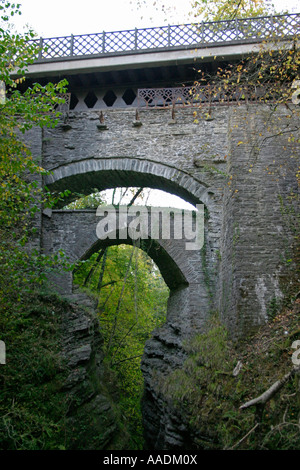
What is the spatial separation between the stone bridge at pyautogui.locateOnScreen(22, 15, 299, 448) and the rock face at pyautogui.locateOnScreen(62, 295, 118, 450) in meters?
0.86

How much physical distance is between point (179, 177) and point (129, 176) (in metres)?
1.32

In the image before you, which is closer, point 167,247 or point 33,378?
point 33,378

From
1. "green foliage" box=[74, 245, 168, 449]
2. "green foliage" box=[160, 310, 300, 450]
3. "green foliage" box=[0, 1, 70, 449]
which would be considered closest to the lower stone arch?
"green foliage" box=[160, 310, 300, 450]

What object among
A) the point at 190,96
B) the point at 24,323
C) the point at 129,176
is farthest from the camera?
the point at 190,96

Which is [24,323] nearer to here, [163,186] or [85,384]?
[85,384]

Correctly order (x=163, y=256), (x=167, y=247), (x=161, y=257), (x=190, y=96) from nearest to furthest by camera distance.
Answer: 1. (x=167, y=247)
2. (x=163, y=256)
3. (x=161, y=257)
4. (x=190, y=96)

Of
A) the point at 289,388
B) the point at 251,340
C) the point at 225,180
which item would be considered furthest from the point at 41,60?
the point at 289,388

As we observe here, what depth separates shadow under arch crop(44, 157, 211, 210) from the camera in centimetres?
1062

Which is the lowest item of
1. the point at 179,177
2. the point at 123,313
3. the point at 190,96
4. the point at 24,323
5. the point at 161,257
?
the point at 123,313

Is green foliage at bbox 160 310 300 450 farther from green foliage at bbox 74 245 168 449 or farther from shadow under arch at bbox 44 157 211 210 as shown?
green foliage at bbox 74 245 168 449

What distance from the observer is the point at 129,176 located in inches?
441

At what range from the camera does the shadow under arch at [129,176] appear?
10625 mm

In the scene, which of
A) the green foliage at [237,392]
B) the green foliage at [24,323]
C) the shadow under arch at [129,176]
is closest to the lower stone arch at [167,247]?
the shadow under arch at [129,176]

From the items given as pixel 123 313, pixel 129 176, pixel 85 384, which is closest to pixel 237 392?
pixel 85 384
